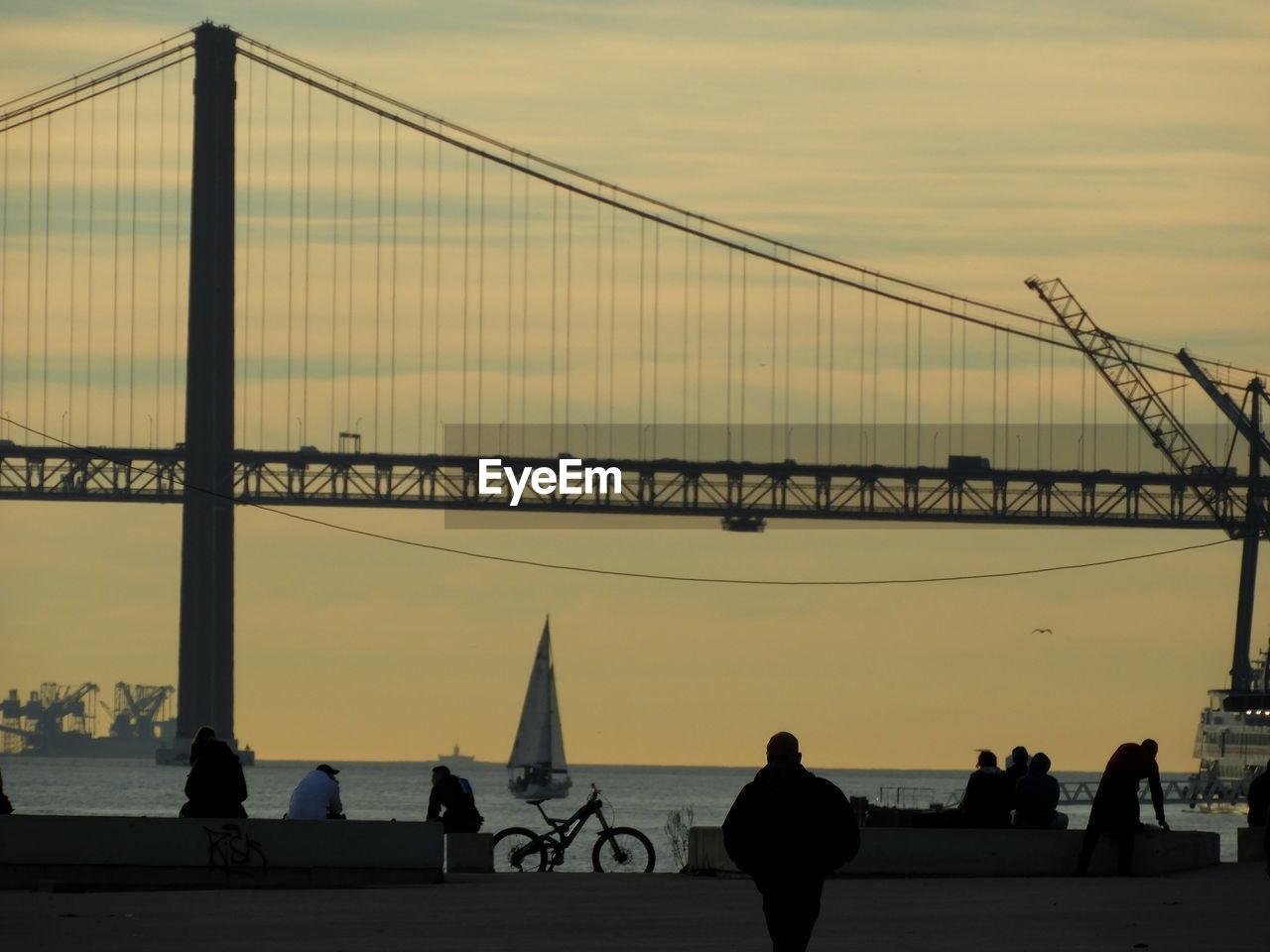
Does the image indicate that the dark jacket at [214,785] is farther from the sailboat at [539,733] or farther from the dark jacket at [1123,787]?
the sailboat at [539,733]

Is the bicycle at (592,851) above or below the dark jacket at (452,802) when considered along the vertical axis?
below

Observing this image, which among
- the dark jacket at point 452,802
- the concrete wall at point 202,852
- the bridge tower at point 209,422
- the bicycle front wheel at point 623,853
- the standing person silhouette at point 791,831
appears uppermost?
the bridge tower at point 209,422

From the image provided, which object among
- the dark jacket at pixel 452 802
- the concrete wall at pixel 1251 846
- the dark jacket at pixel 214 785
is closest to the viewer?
the dark jacket at pixel 214 785

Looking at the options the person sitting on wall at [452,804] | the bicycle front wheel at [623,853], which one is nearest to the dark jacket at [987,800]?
the bicycle front wheel at [623,853]

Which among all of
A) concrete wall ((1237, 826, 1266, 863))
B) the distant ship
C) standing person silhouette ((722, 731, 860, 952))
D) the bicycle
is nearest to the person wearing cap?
the bicycle

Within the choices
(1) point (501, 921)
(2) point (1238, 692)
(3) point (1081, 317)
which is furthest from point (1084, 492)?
Answer: (1) point (501, 921)

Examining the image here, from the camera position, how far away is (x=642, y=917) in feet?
55.5

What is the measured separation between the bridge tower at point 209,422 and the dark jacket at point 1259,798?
48.3 metres

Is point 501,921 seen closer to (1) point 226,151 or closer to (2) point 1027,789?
(2) point 1027,789

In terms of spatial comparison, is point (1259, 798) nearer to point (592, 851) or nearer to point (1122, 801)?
point (1122, 801)

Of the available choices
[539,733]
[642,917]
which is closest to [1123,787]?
[642,917]

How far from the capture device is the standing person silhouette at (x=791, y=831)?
11711mm

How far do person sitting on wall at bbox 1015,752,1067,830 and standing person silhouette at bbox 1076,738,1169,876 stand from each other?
0.91 metres

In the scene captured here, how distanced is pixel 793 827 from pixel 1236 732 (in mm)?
89030
